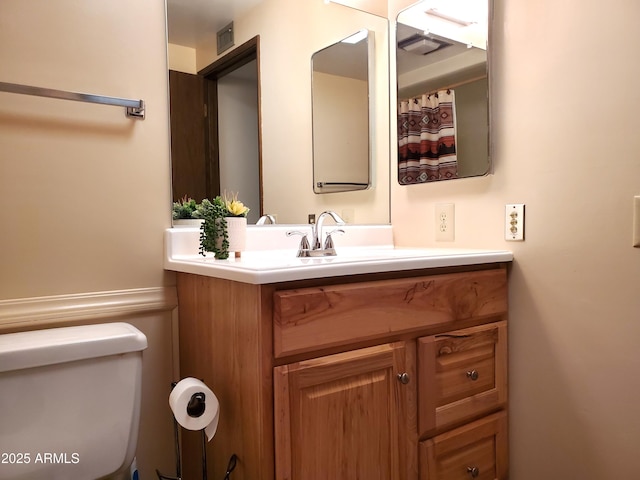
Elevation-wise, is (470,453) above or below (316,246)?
below

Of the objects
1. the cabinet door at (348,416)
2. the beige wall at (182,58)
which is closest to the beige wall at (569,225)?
the cabinet door at (348,416)

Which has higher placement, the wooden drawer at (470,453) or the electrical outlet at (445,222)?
the electrical outlet at (445,222)

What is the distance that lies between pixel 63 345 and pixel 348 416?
64 centimetres

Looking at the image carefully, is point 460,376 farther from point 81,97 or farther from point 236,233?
point 81,97

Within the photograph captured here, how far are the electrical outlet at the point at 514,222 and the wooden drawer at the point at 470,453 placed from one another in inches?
21.4

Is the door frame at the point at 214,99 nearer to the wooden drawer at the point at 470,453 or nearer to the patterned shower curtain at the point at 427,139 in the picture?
the patterned shower curtain at the point at 427,139

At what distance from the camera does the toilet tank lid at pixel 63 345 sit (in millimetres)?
896

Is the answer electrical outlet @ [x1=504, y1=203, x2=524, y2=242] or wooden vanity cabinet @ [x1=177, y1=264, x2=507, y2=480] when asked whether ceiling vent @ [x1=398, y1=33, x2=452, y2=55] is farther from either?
wooden vanity cabinet @ [x1=177, y1=264, x2=507, y2=480]

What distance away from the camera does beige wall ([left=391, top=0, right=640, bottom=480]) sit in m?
1.15

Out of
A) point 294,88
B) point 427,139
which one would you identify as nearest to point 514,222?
point 427,139

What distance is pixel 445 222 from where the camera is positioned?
5.20ft

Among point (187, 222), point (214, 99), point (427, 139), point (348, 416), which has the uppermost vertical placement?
point (214, 99)

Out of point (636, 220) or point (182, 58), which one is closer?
point (636, 220)

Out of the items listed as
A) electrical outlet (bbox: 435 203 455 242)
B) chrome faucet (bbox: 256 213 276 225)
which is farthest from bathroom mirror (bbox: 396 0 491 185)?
chrome faucet (bbox: 256 213 276 225)
